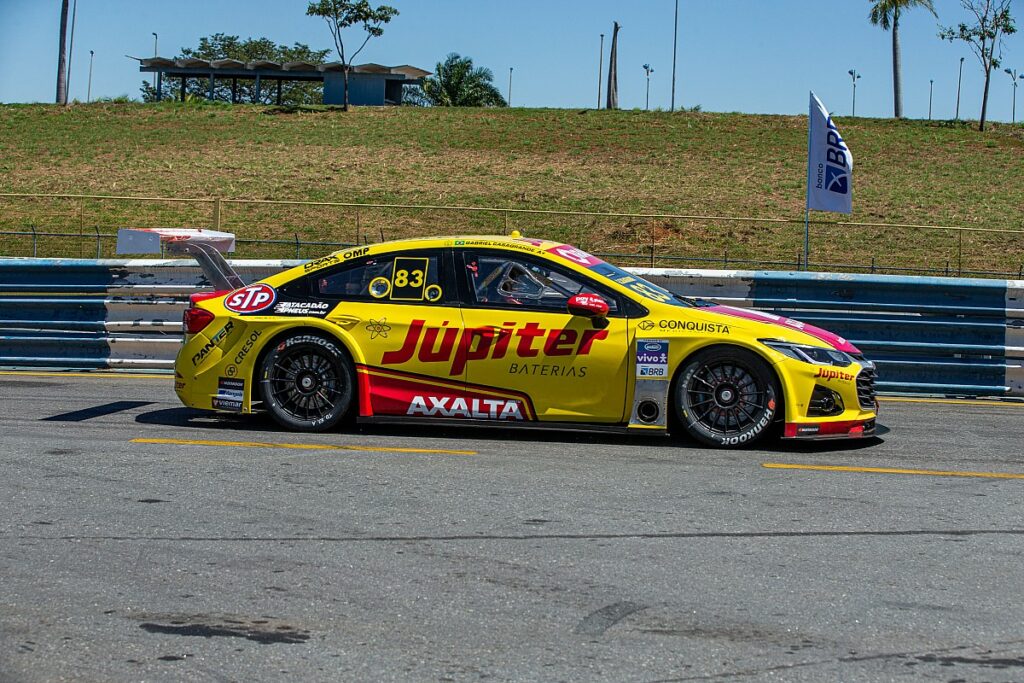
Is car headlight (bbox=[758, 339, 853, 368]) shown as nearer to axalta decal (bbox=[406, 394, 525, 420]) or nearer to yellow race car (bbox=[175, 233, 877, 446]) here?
yellow race car (bbox=[175, 233, 877, 446])

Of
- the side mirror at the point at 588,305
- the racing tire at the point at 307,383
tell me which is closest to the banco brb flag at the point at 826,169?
the side mirror at the point at 588,305

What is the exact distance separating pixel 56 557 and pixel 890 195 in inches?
1846

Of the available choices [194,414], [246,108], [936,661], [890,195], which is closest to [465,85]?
[246,108]

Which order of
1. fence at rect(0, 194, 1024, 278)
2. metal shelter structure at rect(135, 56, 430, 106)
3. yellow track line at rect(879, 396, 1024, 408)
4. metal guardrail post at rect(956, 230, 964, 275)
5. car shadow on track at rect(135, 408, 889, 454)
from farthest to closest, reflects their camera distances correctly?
1. metal shelter structure at rect(135, 56, 430, 106)
2. fence at rect(0, 194, 1024, 278)
3. metal guardrail post at rect(956, 230, 964, 275)
4. yellow track line at rect(879, 396, 1024, 408)
5. car shadow on track at rect(135, 408, 889, 454)

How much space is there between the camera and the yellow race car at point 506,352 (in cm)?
813

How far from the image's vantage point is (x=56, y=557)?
529 cm

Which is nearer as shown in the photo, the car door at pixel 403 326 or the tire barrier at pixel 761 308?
the car door at pixel 403 326

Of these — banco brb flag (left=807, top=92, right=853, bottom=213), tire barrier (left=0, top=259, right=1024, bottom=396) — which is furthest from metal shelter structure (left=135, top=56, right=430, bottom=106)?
tire barrier (left=0, top=259, right=1024, bottom=396)

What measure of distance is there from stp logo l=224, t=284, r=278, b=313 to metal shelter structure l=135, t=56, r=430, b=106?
73050 mm

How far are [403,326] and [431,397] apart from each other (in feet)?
1.74

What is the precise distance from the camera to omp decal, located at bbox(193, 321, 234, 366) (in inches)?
345

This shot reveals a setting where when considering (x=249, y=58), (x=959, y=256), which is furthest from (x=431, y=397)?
(x=249, y=58)

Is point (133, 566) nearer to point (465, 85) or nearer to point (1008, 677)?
point (1008, 677)

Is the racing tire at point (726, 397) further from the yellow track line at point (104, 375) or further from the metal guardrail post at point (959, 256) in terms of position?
the metal guardrail post at point (959, 256)
